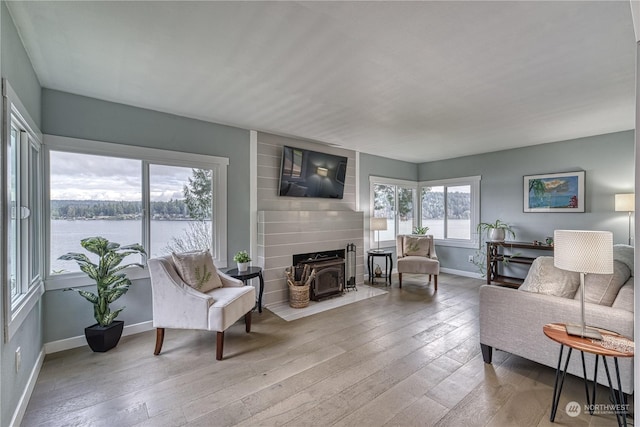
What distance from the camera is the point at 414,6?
1521mm

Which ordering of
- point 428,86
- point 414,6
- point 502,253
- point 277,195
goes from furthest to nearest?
1. point 502,253
2. point 277,195
3. point 428,86
4. point 414,6

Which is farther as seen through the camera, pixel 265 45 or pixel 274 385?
pixel 274 385

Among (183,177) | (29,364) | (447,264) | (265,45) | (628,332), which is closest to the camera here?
(628,332)

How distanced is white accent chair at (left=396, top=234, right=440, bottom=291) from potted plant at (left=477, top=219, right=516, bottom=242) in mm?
1033

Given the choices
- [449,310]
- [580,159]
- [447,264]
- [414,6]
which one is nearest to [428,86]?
[414,6]

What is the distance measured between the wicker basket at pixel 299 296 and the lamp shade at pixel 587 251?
2.76 metres

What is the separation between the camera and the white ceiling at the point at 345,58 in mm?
1598

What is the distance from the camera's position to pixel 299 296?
12.2 feet

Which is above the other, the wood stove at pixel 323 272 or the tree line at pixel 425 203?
the tree line at pixel 425 203

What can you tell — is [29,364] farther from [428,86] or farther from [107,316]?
[428,86]

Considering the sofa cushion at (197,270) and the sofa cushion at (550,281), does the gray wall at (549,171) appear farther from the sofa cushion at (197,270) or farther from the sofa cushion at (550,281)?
the sofa cushion at (197,270)

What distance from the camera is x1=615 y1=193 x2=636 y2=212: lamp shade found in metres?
3.56

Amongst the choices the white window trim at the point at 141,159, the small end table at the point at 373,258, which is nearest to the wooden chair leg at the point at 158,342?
the white window trim at the point at 141,159

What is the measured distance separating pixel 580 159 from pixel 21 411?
6880 mm
